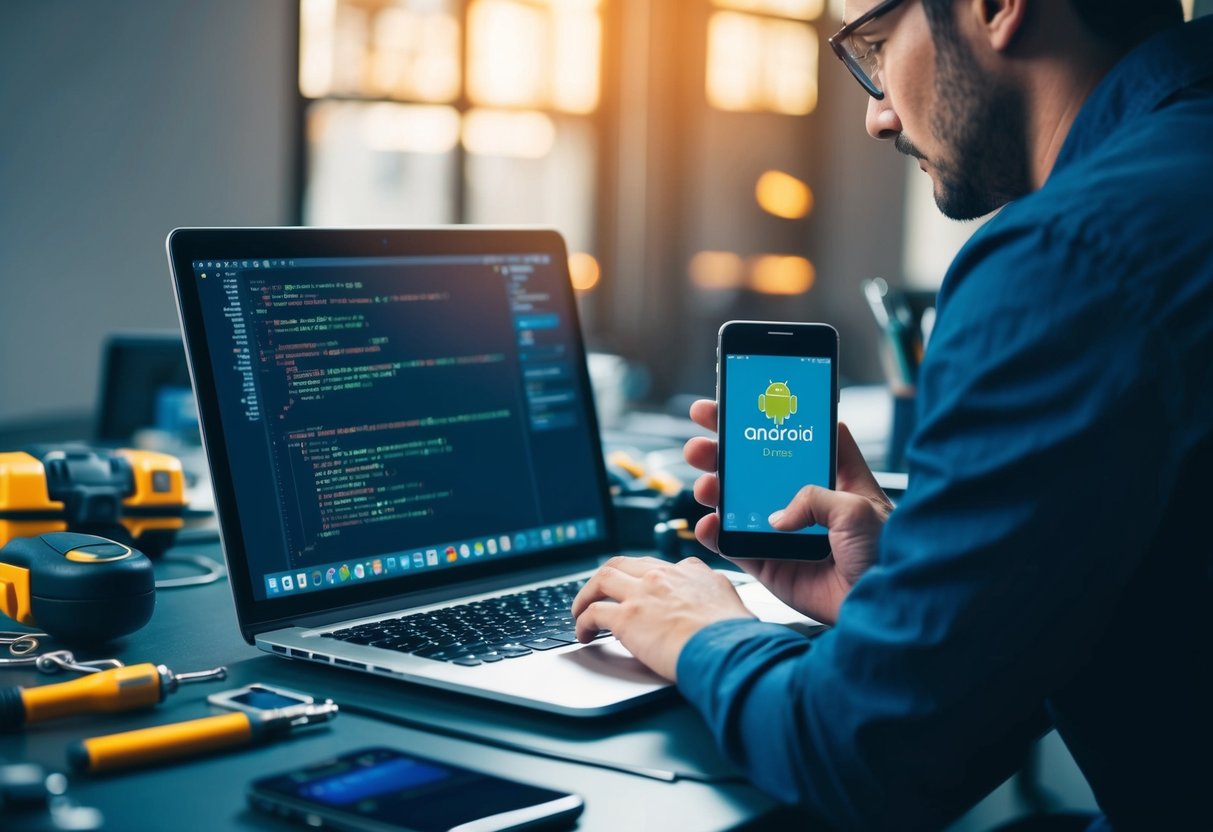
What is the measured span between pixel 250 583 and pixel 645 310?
4993 millimetres

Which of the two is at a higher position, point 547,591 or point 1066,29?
point 1066,29

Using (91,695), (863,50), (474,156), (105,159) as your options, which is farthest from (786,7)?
(91,695)

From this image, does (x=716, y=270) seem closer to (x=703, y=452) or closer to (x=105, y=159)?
(x=105, y=159)

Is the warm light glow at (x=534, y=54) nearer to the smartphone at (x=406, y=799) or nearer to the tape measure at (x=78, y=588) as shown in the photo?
the tape measure at (x=78, y=588)

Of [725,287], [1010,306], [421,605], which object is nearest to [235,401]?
[421,605]

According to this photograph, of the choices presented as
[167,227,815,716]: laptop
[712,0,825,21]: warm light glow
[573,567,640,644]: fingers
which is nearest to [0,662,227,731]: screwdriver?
[167,227,815,716]: laptop

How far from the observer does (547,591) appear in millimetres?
1022

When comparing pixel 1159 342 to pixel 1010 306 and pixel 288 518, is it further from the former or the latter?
pixel 288 518

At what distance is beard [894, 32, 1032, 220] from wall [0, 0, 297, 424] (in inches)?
130

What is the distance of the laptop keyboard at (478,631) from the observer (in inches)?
33.0

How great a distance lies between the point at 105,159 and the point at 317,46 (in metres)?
1.01

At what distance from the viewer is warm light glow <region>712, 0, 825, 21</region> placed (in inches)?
238

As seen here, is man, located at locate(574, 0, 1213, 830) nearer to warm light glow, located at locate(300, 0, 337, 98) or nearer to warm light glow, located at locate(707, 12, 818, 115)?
warm light glow, located at locate(300, 0, 337, 98)

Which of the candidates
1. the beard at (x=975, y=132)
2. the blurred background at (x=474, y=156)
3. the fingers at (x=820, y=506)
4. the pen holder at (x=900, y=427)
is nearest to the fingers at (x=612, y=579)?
the fingers at (x=820, y=506)
